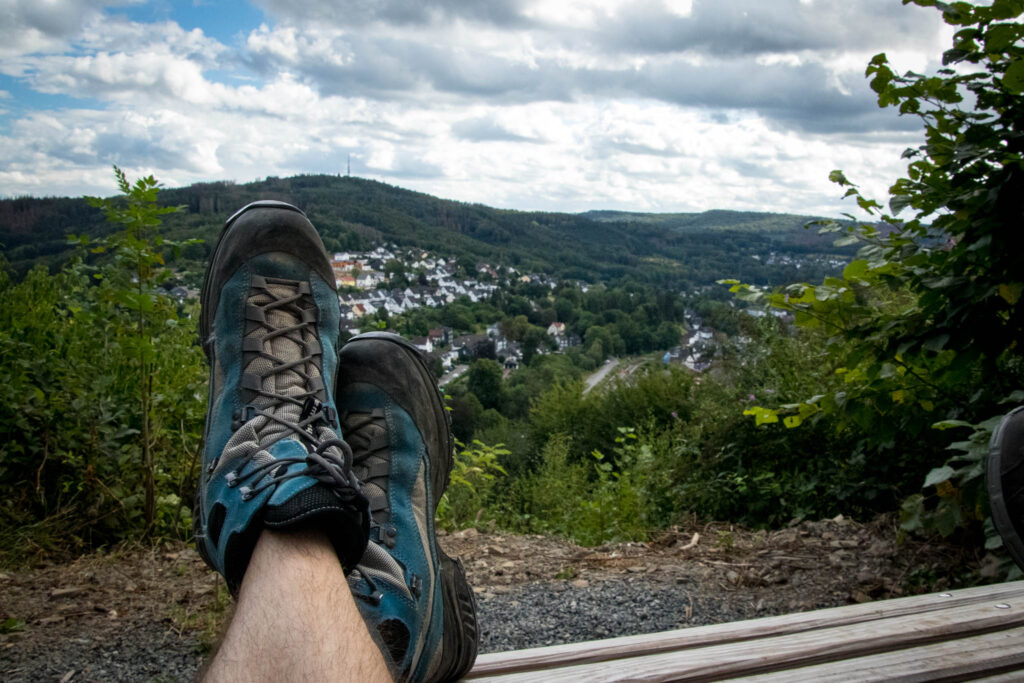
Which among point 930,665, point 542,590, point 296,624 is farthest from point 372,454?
point 930,665

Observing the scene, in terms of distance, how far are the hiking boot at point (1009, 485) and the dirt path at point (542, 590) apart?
2.68ft

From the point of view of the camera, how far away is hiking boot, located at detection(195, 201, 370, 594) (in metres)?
1.11

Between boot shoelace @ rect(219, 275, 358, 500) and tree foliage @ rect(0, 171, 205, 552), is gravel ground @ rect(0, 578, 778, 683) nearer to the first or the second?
boot shoelace @ rect(219, 275, 358, 500)

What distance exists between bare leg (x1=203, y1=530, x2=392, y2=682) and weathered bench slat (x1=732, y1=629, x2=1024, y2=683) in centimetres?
60

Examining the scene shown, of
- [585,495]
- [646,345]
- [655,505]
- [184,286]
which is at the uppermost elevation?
[184,286]

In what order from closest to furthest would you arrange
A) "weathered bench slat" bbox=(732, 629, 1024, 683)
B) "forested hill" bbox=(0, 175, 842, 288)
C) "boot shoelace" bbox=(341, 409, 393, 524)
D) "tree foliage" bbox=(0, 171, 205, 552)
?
"weathered bench slat" bbox=(732, 629, 1024, 683) < "boot shoelace" bbox=(341, 409, 393, 524) < "tree foliage" bbox=(0, 171, 205, 552) < "forested hill" bbox=(0, 175, 842, 288)

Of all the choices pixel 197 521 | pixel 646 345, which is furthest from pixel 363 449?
pixel 646 345

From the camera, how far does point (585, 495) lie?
15.4ft

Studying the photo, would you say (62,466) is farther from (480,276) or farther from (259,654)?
(480,276)

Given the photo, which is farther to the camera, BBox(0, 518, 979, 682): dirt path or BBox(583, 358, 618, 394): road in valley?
BBox(583, 358, 618, 394): road in valley

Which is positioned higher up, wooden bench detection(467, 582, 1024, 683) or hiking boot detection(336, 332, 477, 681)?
hiking boot detection(336, 332, 477, 681)

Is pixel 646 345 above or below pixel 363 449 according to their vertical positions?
below

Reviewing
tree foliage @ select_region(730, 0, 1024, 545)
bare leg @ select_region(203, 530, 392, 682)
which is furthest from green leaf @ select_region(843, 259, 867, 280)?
bare leg @ select_region(203, 530, 392, 682)

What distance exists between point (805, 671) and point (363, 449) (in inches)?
37.7
